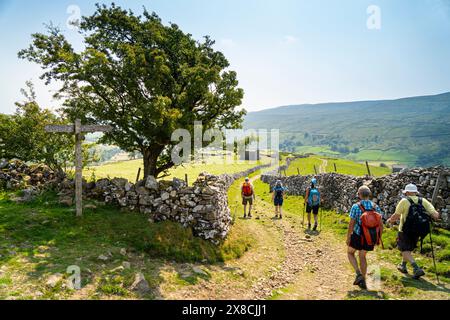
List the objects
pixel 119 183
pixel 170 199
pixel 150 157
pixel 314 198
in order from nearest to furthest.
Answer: pixel 170 199
pixel 119 183
pixel 314 198
pixel 150 157

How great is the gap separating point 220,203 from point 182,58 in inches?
348

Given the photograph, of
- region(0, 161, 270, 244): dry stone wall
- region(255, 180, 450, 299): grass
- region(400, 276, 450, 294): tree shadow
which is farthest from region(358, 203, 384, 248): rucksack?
region(0, 161, 270, 244): dry stone wall

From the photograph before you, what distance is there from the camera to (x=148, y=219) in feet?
Answer: 36.3

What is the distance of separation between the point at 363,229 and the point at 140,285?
6.31 m

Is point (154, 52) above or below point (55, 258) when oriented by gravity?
above

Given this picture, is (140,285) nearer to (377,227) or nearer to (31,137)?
(377,227)

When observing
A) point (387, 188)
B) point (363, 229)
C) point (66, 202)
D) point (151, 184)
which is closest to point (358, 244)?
point (363, 229)

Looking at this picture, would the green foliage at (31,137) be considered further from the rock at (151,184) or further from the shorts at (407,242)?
the shorts at (407,242)

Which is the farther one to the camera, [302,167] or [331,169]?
[302,167]

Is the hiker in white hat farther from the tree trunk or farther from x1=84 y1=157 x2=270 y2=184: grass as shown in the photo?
the tree trunk

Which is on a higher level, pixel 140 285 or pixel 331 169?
pixel 331 169

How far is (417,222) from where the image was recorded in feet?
25.9
